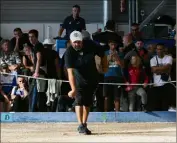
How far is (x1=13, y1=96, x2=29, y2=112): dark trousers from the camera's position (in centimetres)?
1358

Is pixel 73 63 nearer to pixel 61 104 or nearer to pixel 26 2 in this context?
pixel 61 104

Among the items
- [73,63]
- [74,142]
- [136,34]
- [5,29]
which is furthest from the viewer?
[5,29]

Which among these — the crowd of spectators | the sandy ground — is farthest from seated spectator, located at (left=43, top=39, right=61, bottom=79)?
the sandy ground

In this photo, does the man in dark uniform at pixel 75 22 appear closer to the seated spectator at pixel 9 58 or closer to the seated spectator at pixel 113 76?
the seated spectator at pixel 9 58

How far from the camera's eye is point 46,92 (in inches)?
535

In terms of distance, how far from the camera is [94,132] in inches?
440

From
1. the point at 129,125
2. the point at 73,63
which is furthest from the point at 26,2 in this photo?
the point at 73,63

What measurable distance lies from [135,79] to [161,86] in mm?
581

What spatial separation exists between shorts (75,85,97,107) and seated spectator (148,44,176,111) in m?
3.07

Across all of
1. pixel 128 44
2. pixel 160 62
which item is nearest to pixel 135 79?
pixel 160 62

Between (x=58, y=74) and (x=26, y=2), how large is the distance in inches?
240

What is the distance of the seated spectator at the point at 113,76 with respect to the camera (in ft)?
44.3

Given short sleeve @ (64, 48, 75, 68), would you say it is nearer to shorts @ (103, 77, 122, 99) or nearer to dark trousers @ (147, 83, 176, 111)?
shorts @ (103, 77, 122, 99)

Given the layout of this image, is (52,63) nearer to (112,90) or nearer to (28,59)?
(28,59)
